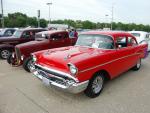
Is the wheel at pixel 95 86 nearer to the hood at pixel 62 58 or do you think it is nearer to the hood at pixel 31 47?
the hood at pixel 62 58

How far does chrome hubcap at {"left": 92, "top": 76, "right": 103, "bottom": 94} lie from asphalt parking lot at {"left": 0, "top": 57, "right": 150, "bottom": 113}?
197 millimetres

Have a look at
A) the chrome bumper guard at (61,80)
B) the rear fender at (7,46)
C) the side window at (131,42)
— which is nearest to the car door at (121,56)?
the side window at (131,42)

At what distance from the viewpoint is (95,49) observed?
5.26 meters

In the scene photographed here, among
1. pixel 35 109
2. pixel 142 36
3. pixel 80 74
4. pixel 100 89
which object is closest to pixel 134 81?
pixel 100 89

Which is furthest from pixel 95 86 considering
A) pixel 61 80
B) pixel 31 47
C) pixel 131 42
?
pixel 31 47

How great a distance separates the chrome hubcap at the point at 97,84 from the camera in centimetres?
468

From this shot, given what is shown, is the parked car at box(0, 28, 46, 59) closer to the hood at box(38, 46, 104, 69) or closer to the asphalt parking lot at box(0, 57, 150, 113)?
the asphalt parking lot at box(0, 57, 150, 113)

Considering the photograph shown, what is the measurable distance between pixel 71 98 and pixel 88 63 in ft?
3.55

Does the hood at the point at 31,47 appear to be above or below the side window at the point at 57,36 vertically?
below

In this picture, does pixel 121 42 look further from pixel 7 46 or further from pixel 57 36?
pixel 7 46

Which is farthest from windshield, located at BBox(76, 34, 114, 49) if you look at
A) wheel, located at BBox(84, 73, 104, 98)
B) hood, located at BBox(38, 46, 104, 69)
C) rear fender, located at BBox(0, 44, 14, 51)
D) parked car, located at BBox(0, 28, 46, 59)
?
rear fender, located at BBox(0, 44, 14, 51)

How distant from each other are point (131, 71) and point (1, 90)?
4.89 metres

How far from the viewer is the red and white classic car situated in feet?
13.6

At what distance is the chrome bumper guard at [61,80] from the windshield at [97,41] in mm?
1519
